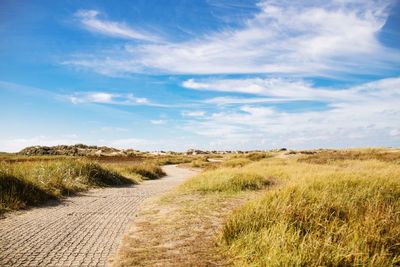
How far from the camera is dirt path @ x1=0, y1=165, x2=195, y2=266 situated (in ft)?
22.9

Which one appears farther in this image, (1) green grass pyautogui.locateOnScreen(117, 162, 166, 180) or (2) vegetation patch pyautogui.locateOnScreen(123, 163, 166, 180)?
(2) vegetation patch pyautogui.locateOnScreen(123, 163, 166, 180)

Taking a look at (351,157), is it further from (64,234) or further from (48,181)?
(64,234)

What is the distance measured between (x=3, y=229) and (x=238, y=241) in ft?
18.9

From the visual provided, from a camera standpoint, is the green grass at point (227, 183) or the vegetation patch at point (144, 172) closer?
the green grass at point (227, 183)

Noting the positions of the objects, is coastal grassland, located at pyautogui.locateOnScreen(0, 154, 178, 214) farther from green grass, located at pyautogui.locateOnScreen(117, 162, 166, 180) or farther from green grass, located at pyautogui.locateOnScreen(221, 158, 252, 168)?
green grass, located at pyautogui.locateOnScreen(221, 158, 252, 168)

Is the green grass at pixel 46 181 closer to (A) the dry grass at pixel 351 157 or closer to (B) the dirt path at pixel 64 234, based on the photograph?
(B) the dirt path at pixel 64 234

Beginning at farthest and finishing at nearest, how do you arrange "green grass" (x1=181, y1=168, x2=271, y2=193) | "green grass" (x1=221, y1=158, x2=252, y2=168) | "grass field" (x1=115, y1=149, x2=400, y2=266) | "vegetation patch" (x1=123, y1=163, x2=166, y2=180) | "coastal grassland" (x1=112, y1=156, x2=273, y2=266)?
"green grass" (x1=221, y1=158, x2=252, y2=168) → "vegetation patch" (x1=123, y1=163, x2=166, y2=180) → "green grass" (x1=181, y1=168, x2=271, y2=193) → "coastal grassland" (x1=112, y1=156, x2=273, y2=266) → "grass field" (x1=115, y1=149, x2=400, y2=266)

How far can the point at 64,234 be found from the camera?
880 centimetres

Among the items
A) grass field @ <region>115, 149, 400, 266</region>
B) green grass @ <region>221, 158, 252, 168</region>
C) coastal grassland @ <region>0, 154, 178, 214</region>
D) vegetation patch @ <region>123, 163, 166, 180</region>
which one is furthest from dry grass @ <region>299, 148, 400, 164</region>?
grass field @ <region>115, 149, 400, 266</region>

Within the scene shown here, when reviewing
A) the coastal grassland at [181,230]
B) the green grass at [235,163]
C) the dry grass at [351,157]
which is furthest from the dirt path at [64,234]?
the dry grass at [351,157]

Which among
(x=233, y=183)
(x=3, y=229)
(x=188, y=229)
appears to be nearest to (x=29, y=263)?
(x=3, y=229)

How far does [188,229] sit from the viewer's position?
9000mm

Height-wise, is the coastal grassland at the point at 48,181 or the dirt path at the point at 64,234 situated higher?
the coastal grassland at the point at 48,181

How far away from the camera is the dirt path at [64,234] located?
275 inches
